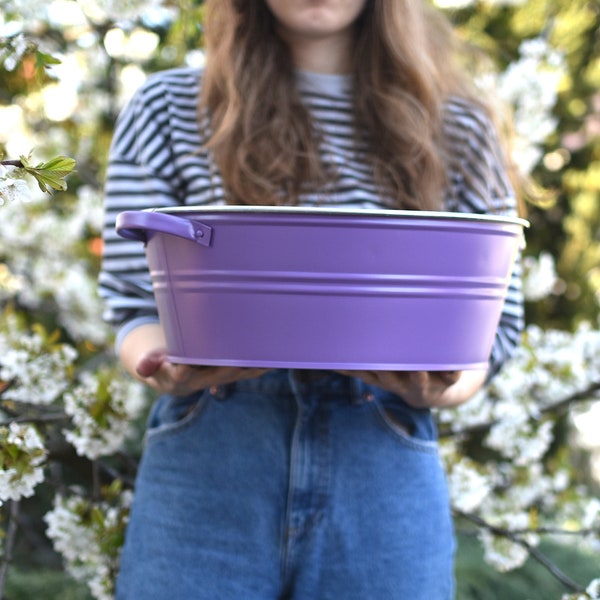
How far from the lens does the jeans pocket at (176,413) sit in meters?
1.19

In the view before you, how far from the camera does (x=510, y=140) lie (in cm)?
170

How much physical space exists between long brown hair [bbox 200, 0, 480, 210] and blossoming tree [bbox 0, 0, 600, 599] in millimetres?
265

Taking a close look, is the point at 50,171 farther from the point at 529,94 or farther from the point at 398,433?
the point at 529,94

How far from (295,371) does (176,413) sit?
0.59ft

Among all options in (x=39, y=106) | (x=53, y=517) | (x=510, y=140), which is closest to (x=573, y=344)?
(x=510, y=140)

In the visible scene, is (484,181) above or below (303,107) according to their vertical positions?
below

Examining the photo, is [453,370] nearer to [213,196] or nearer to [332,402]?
[332,402]

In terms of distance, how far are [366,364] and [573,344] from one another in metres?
1.21

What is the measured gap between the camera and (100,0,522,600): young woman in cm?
113

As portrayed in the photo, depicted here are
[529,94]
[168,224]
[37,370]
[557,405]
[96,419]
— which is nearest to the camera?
[168,224]

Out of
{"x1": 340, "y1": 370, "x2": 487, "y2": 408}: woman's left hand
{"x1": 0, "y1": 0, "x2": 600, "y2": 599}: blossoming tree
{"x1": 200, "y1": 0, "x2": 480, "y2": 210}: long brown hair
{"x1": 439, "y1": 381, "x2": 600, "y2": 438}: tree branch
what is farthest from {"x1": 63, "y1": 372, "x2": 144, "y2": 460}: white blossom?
{"x1": 439, "y1": 381, "x2": 600, "y2": 438}: tree branch

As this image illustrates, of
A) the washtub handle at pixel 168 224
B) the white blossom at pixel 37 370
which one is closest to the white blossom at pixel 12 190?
the washtub handle at pixel 168 224

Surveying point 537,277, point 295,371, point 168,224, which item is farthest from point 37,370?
point 537,277

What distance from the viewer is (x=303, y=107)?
1358mm
